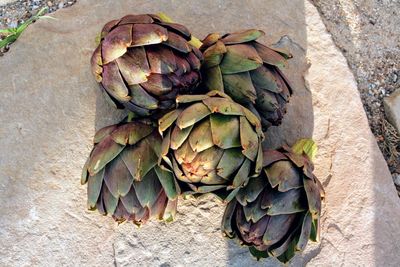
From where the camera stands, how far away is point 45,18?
179cm

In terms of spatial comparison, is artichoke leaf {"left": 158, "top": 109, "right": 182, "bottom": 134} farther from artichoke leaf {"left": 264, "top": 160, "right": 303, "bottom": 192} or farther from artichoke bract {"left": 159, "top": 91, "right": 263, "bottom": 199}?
artichoke leaf {"left": 264, "top": 160, "right": 303, "bottom": 192}

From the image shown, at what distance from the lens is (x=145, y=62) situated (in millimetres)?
1388

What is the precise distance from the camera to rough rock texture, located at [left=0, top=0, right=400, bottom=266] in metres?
1.64

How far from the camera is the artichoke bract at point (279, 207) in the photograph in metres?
1.44

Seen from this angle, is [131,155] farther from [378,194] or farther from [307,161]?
[378,194]

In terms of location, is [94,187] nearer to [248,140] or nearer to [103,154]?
[103,154]

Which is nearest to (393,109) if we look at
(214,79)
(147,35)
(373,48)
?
(373,48)

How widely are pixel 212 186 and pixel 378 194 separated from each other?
608mm

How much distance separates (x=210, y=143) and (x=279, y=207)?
246 millimetres

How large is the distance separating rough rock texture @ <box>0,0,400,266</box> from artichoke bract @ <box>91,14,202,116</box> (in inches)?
11.0

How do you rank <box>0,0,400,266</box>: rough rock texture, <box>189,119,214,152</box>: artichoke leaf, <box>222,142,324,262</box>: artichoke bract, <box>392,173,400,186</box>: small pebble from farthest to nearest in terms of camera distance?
1. <box>392,173,400,186</box>: small pebble
2. <box>0,0,400,266</box>: rough rock texture
3. <box>222,142,324,262</box>: artichoke bract
4. <box>189,119,214,152</box>: artichoke leaf

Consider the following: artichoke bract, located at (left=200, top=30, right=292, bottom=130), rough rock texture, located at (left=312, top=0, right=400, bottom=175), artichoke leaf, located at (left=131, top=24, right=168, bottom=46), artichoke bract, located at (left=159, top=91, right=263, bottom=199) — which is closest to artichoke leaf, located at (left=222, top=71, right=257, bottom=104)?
artichoke bract, located at (left=200, top=30, right=292, bottom=130)

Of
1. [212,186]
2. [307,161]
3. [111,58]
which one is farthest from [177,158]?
[307,161]

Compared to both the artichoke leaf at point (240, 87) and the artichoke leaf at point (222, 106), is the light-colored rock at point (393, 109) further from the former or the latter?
the artichoke leaf at point (222, 106)
